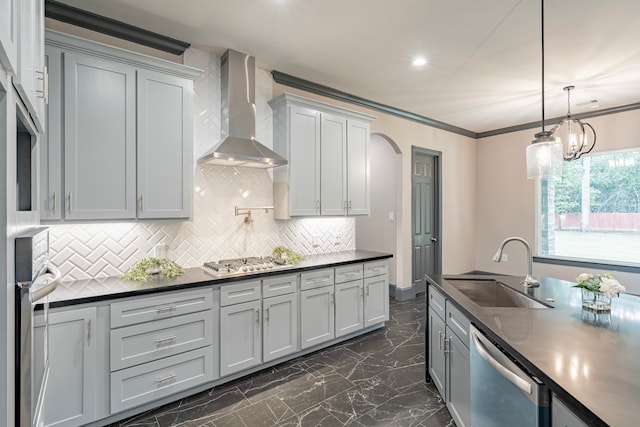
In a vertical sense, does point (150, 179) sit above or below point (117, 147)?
below

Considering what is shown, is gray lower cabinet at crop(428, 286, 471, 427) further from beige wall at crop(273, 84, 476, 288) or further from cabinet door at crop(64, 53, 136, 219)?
beige wall at crop(273, 84, 476, 288)

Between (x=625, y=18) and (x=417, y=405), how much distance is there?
352cm

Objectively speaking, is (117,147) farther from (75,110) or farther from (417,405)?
(417,405)

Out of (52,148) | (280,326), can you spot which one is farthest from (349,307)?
(52,148)

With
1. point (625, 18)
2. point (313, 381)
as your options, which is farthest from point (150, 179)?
point (625, 18)

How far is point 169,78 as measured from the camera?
2684 mm

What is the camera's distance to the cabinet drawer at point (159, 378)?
2.21 m

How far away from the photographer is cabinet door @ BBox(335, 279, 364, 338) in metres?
3.48

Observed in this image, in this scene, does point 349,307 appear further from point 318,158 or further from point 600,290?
point 600,290

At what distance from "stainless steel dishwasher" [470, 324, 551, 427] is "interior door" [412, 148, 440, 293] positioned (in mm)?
3859

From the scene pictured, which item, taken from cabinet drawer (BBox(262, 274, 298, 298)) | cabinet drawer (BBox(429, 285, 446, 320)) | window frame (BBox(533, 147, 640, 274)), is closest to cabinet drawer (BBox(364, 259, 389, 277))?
cabinet drawer (BBox(262, 274, 298, 298))

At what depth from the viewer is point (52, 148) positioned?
2178mm

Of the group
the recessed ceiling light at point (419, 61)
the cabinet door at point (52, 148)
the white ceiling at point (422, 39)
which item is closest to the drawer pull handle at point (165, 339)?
the cabinet door at point (52, 148)

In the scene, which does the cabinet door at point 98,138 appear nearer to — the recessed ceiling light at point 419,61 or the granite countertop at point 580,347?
the granite countertop at point 580,347
